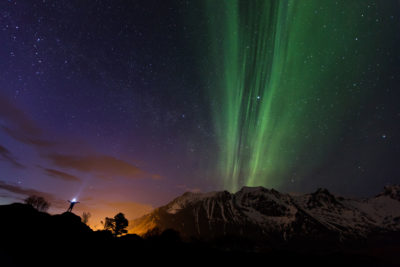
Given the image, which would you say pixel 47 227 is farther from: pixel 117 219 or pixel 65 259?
pixel 117 219

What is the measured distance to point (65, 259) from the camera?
2744cm

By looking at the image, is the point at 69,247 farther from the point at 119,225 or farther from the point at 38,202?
the point at 38,202

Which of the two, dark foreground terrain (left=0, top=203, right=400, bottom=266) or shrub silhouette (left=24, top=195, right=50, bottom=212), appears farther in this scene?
shrub silhouette (left=24, top=195, right=50, bottom=212)

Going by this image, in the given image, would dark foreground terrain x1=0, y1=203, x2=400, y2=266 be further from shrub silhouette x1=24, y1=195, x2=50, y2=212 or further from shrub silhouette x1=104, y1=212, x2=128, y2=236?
shrub silhouette x1=24, y1=195, x2=50, y2=212

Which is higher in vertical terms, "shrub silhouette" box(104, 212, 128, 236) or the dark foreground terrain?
"shrub silhouette" box(104, 212, 128, 236)

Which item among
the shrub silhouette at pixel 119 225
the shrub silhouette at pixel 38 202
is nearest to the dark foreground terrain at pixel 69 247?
the shrub silhouette at pixel 119 225

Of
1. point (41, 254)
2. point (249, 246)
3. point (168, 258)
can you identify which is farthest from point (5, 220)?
point (249, 246)

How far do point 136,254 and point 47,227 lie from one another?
12.8 metres

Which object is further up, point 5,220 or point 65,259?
point 5,220

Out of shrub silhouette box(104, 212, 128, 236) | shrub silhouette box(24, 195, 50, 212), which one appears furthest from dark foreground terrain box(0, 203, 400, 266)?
shrub silhouette box(24, 195, 50, 212)

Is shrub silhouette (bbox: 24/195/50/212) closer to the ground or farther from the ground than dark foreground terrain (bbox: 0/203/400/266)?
farther from the ground

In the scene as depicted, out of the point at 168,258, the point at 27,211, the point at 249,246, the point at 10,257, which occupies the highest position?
the point at 249,246

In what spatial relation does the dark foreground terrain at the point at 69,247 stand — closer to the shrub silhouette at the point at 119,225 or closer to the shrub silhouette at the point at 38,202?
the shrub silhouette at the point at 119,225

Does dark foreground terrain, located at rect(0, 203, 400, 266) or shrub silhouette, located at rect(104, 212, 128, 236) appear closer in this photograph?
dark foreground terrain, located at rect(0, 203, 400, 266)
